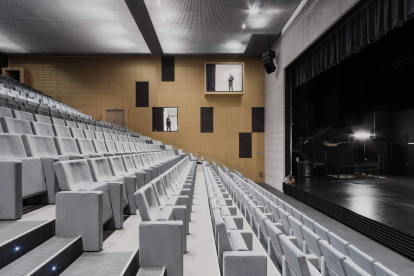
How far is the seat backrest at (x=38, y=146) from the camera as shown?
60 cm

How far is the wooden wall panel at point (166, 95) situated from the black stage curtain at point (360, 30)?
1285 mm

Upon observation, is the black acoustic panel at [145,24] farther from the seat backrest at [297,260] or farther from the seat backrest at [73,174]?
the seat backrest at [297,260]

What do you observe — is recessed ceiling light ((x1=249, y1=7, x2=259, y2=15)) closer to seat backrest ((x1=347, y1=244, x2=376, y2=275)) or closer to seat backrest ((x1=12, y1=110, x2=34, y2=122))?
seat backrest ((x1=12, y1=110, x2=34, y2=122))

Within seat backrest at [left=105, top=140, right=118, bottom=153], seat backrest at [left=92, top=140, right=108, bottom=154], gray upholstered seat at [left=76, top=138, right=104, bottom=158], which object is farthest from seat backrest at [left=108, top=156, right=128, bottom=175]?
seat backrest at [left=105, top=140, right=118, bottom=153]

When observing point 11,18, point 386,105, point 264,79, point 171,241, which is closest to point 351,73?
point 386,105

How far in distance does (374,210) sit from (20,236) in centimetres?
164

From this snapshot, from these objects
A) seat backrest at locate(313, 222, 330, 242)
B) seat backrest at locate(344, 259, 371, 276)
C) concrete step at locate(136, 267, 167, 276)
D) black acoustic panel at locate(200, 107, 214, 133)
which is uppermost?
black acoustic panel at locate(200, 107, 214, 133)

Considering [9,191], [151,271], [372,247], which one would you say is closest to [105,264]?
[151,271]

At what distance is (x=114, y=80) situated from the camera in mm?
3334

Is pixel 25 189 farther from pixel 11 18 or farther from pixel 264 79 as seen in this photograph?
pixel 264 79

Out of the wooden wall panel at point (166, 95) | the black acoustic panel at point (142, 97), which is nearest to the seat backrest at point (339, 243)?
the wooden wall panel at point (166, 95)

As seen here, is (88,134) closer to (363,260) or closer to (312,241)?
(312,241)

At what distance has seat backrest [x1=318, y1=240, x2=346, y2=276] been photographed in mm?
622

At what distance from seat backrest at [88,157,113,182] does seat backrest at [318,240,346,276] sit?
606 mm
